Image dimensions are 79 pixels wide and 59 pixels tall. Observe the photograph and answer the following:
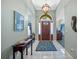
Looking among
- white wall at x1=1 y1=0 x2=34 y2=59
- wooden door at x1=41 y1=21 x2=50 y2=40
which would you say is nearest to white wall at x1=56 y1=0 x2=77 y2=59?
white wall at x1=1 y1=0 x2=34 y2=59

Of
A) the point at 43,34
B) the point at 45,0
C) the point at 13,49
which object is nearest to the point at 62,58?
the point at 13,49

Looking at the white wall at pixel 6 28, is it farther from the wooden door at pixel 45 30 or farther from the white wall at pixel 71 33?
the wooden door at pixel 45 30

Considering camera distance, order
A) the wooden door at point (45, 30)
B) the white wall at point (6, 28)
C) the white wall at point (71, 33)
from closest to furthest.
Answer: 1. the white wall at point (6, 28)
2. the white wall at point (71, 33)
3. the wooden door at point (45, 30)

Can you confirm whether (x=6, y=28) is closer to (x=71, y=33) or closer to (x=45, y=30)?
(x=71, y=33)

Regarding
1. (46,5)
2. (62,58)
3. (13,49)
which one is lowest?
(62,58)

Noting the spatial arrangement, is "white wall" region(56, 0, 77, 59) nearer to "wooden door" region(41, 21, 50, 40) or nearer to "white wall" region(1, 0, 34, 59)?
"white wall" region(1, 0, 34, 59)

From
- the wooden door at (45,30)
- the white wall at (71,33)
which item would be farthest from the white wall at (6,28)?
the wooden door at (45,30)

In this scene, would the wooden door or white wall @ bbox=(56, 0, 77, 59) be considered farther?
the wooden door

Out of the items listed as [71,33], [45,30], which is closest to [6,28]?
[71,33]

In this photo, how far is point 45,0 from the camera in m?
11.6

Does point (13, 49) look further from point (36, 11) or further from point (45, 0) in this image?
point (36, 11)

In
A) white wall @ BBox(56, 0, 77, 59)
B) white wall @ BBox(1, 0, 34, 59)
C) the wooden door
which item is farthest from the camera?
the wooden door

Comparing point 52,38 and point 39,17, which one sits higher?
point 39,17

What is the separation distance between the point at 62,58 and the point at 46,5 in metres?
6.73
